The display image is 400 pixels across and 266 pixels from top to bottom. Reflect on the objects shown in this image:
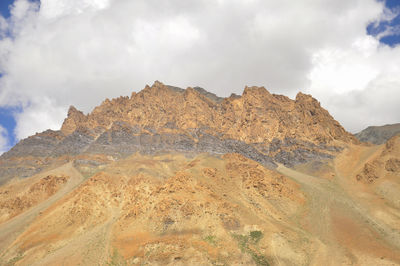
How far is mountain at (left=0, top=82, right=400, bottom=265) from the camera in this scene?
4672 cm

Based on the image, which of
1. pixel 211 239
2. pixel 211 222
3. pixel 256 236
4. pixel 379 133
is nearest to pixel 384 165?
pixel 256 236

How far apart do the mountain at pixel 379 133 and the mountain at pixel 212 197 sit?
161 feet

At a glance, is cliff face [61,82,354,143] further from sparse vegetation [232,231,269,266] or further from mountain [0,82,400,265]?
sparse vegetation [232,231,269,266]

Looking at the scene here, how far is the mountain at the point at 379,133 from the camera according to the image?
147m

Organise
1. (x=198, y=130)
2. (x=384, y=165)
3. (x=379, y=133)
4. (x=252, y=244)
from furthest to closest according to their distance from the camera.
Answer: (x=379, y=133), (x=198, y=130), (x=384, y=165), (x=252, y=244)

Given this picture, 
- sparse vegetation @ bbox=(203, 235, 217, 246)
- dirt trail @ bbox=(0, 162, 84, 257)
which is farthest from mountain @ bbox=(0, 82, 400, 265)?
dirt trail @ bbox=(0, 162, 84, 257)

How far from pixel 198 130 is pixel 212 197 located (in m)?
72.5

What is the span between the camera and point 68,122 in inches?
6309

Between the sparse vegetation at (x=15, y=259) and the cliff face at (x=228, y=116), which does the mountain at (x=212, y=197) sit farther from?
the cliff face at (x=228, y=116)

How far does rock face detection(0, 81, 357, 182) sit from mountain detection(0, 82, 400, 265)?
70 cm

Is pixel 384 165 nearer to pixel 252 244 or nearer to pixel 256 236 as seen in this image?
pixel 256 236

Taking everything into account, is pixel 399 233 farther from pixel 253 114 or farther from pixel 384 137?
pixel 384 137

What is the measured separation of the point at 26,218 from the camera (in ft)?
217

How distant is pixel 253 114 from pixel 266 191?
65.5 meters
